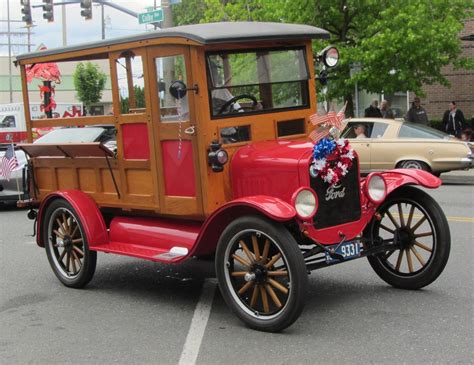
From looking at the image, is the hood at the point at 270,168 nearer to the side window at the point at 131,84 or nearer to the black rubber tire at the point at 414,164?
the side window at the point at 131,84

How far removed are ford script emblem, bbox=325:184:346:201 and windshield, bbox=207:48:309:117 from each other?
1084 mm

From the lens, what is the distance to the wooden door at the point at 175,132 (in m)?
5.62

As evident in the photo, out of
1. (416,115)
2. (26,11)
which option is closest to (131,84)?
(416,115)

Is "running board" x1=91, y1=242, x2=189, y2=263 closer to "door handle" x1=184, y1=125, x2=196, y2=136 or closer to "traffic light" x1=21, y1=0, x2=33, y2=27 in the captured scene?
"door handle" x1=184, y1=125, x2=196, y2=136

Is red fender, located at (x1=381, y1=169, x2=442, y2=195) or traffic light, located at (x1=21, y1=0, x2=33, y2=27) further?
traffic light, located at (x1=21, y1=0, x2=33, y2=27)

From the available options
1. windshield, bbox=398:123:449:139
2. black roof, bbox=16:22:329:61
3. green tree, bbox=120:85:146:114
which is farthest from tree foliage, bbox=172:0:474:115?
green tree, bbox=120:85:146:114

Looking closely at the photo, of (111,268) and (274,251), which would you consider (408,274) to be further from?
(111,268)

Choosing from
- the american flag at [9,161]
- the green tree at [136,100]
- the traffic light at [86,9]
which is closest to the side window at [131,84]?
the green tree at [136,100]

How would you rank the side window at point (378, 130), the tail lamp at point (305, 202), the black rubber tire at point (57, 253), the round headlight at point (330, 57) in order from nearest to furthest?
the tail lamp at point (305, 202), the round headlight at point (330, 57), the black rubber tire at point (57, 253), the side window at point (378, 130)

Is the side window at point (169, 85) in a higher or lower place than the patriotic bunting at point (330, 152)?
higher

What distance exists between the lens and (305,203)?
199 inches

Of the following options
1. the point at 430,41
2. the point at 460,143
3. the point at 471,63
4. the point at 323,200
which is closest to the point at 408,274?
the point at 323,200

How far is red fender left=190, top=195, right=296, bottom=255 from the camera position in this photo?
15.8 ft

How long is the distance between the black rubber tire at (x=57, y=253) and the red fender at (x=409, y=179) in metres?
2.85
